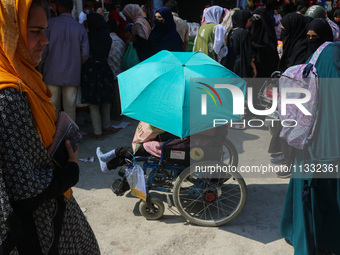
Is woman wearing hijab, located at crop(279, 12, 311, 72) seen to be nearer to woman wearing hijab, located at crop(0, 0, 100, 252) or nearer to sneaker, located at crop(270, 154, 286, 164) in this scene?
sneaker, located at crop(270, 154, 286, 164)

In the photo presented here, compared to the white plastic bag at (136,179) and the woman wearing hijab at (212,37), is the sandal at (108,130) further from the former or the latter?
the white plastic bag at (136,179)

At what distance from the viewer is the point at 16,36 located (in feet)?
4.42

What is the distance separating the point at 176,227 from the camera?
3201 mm

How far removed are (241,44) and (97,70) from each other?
7.64ft

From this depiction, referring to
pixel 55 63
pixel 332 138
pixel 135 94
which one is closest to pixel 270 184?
pixel 332 138

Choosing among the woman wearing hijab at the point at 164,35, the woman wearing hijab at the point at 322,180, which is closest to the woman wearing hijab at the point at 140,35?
the woman wearing hijab at the point at 164,35

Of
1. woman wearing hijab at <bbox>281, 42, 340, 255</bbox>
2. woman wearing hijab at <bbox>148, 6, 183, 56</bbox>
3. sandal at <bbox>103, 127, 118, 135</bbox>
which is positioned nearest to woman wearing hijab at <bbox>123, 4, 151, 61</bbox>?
woman wearing hijab at <bbox>148, 6, 183, 56</bbox>

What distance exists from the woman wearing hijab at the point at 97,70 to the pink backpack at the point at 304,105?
3130mm

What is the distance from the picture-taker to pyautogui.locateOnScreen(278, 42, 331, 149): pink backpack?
2393mm

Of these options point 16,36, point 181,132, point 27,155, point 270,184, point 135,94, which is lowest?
point 270,184

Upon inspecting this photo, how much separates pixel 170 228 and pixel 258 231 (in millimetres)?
798

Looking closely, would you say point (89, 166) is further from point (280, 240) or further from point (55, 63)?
point (280, 240)

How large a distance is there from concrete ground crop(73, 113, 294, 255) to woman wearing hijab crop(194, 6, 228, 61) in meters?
Result: 2.49

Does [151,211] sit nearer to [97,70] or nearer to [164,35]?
[97,70]
